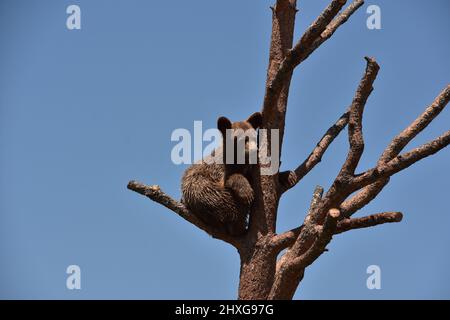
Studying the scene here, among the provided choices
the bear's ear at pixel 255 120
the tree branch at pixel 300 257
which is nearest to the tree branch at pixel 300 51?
the bear's ear at pixel 255 120

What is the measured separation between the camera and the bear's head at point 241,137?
981cm

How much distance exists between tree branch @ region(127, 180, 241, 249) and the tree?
1 cm

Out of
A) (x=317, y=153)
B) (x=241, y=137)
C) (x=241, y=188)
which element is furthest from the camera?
(x=241, y=137)

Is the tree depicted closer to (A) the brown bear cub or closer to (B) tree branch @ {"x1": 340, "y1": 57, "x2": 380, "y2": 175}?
(B) tree branch @ {"x1": 340, "y1": 57, "x2": 380, "y2": 175}

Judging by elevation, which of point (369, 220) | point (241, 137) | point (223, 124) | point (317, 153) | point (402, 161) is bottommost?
point (369, 220)

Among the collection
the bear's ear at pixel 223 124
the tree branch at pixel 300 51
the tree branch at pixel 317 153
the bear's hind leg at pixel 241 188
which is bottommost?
the bear's hind leg at pixel 241 188

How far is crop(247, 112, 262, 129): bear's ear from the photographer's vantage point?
32.5ft

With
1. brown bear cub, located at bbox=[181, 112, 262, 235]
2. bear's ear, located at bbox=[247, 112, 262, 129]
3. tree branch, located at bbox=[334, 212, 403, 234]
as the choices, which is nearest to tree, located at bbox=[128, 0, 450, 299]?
tree branch, located at bbox=[334, 212, 403, 234]

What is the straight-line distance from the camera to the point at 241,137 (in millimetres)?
10133

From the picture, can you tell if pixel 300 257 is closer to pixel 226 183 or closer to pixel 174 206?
pixel 174 206

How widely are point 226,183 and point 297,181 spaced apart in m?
1.08

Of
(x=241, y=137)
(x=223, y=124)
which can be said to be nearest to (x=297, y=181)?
(x=241, y=137)

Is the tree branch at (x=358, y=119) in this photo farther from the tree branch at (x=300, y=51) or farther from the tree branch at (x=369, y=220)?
the tree branch at (x=300, y=51)
